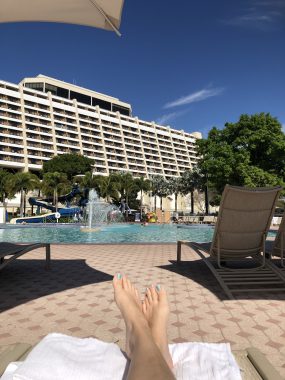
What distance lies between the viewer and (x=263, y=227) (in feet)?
15.3

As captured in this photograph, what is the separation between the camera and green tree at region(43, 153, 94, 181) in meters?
63.4

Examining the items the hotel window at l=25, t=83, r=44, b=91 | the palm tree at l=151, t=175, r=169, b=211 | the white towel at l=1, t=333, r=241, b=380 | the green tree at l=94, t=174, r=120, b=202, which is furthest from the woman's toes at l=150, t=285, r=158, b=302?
the hotel window at l=25, t=83, r=44, b=91

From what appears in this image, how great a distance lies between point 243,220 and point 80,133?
8137cm

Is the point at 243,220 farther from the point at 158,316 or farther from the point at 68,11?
the point at 68,11

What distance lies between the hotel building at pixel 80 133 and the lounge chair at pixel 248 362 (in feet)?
232

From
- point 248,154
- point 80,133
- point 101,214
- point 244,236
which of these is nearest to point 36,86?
point 80,133

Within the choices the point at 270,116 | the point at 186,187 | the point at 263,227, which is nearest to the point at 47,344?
the point at 263,227

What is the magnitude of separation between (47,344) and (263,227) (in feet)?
11.9

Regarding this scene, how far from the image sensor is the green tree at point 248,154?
25.1 metres

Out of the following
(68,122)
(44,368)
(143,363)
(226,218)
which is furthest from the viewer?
(68,122)

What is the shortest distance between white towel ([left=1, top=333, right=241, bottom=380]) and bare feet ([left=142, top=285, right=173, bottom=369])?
15 cm

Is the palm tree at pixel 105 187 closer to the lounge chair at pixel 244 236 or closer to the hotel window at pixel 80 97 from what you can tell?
the lounge chair at pixel 244 236

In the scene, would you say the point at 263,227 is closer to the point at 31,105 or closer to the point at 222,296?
the point at 222,296

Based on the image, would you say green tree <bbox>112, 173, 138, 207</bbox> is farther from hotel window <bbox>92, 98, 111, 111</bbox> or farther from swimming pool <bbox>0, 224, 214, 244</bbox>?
hotel window <bbox>92, 98, 111, 111</bbox>
